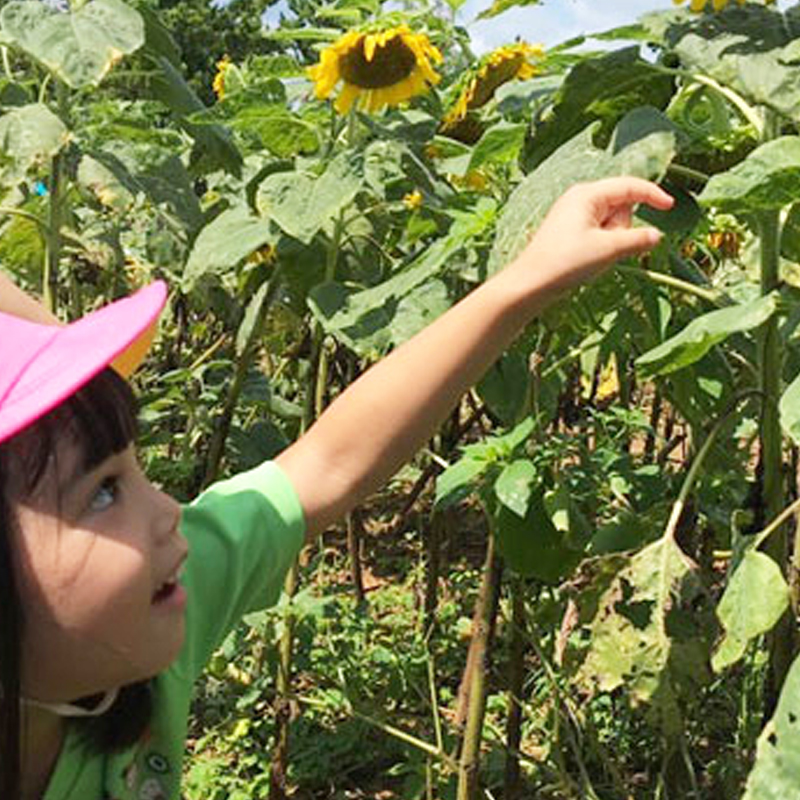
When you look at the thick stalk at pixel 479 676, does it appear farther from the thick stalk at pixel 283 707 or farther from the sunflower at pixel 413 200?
the sunflower at pixel 413 200

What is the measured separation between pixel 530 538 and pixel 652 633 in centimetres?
24

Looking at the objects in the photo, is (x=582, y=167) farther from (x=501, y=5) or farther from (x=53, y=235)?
(x=53, y=235)

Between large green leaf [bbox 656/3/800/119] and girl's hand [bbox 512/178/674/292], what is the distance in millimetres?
214

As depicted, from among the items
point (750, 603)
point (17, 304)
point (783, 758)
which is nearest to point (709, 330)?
point (750, 603)

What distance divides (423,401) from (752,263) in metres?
0.43

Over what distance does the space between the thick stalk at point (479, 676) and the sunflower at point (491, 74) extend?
69 centimetres

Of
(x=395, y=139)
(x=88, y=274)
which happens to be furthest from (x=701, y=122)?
(x=88, y=274)

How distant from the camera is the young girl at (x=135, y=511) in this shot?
890 mm

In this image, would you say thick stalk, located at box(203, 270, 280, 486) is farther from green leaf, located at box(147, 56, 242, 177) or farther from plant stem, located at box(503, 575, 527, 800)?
plant stem, located at box(503, 575, 527, 800)

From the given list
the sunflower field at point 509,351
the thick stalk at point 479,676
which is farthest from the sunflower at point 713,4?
the thick stalk at point 479,676

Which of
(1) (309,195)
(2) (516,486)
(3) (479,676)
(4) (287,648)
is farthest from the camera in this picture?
(4) (287,648)

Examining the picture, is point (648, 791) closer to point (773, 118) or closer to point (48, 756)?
point (773, 118)

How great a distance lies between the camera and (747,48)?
1311mm

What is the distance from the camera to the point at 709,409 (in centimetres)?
157
